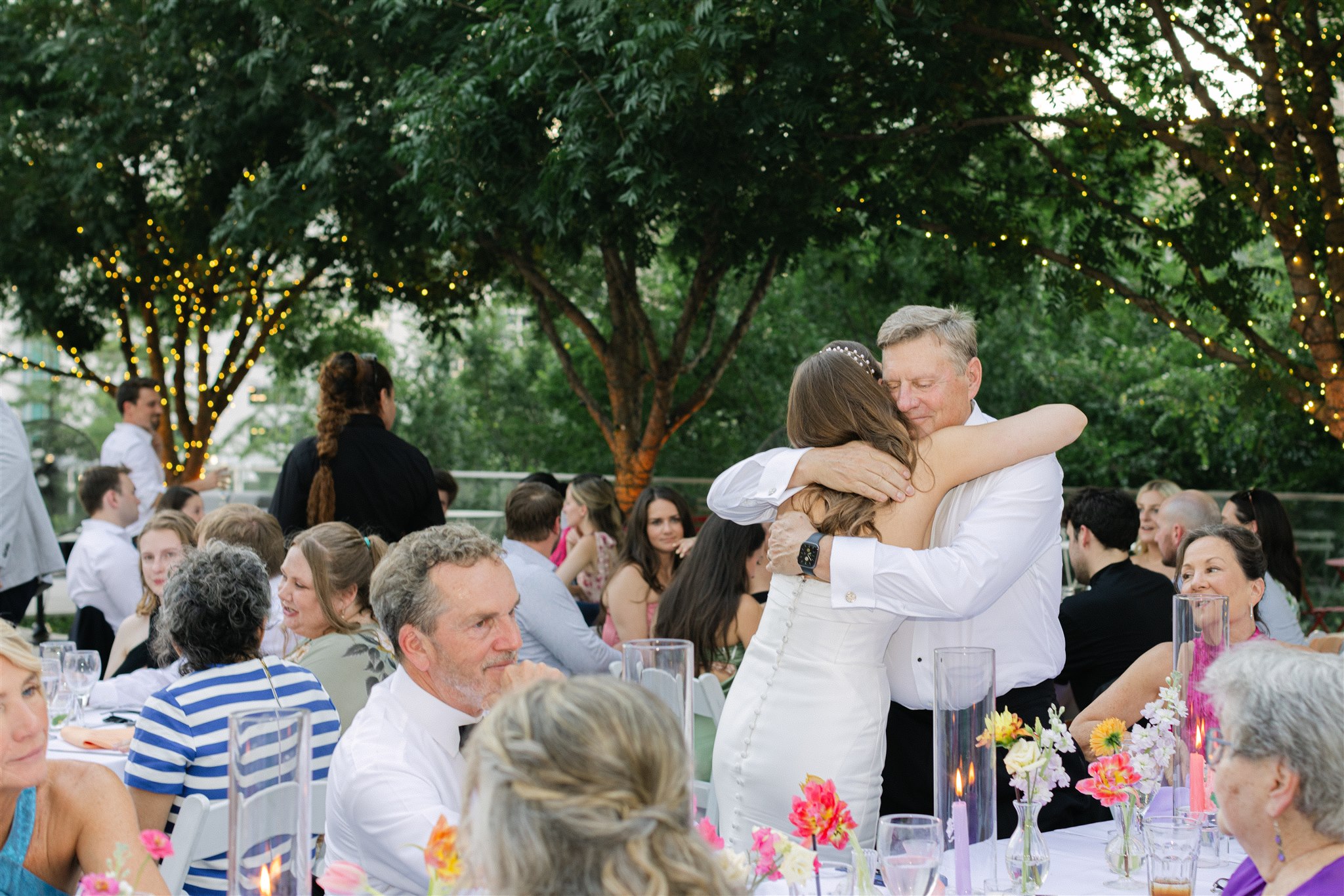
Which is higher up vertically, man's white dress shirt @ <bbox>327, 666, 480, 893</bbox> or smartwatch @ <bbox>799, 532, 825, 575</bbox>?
smartwatch @ <bbox>799, 532, 825, 575</bbox>

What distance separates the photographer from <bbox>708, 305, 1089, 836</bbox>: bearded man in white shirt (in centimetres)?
267

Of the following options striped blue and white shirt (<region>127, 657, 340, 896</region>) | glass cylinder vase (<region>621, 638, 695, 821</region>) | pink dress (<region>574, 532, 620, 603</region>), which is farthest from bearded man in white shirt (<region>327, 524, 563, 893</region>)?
pink dress (<region>574, 532, 620, 603</region>)

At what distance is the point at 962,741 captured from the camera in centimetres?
214

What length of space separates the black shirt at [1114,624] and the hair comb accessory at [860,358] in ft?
7.55

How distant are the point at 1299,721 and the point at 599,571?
5594 millimetres

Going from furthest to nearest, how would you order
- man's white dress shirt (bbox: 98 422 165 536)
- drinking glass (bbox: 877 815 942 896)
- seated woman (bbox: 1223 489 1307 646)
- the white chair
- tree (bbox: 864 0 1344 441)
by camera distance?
man's white dress shirt (bbox: 98 422 165 536)
tree (bbox: 864 0 1344 441)
seated woman (bbox: 1223 489 1307 646)
the white chair
drinking glass (bbox: 877 815 942 896)

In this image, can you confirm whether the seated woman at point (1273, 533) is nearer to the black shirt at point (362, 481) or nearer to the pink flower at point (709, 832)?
the black shirt at point (362, 481)

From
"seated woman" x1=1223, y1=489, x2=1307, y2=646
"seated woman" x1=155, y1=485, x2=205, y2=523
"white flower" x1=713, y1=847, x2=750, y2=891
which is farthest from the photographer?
"seated woman" x1=155, y1=485, x2=205, y2=523

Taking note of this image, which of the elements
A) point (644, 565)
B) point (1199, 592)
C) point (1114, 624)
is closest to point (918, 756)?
point (1199, 592)

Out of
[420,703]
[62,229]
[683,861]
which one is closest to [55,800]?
[420,703]

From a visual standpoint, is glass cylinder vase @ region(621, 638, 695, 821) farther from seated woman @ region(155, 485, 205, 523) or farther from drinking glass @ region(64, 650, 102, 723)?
seated woman @ region(155, 485, 205, 523)

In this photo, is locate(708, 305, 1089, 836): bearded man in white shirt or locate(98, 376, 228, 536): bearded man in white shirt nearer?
locate(708, 305, 1089, 836): bearded man in white shirt

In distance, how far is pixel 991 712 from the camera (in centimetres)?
217

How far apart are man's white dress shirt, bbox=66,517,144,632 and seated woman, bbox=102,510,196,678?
0.94 meters
